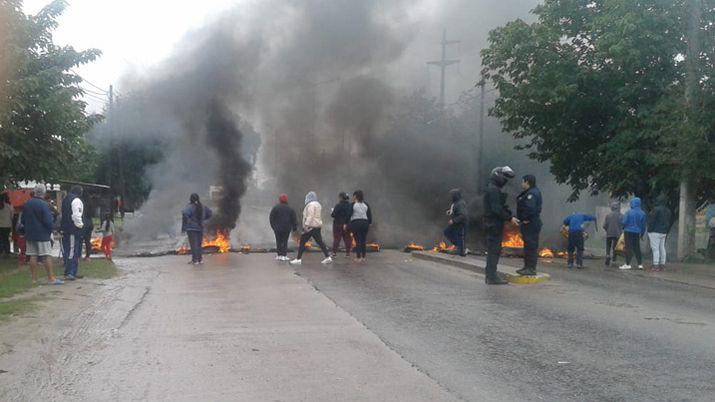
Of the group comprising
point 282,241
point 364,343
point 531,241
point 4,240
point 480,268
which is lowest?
point 364,343

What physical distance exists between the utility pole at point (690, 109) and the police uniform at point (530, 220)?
6.16 m

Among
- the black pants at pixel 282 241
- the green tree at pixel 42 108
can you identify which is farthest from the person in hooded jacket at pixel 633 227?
the green tree at pixel 42 108

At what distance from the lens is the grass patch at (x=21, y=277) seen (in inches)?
344

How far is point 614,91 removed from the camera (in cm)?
1825

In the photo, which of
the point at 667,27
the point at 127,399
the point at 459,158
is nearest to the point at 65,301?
the point at 127,399

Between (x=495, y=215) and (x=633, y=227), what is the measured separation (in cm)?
545

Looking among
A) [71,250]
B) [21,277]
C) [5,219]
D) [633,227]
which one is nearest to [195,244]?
[71,250]

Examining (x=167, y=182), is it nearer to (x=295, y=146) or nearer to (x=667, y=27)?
(x=295, y=146)

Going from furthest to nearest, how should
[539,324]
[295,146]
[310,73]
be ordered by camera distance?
1. [295,146]
2. [310,73]
3. [539,324]

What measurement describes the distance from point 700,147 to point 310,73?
13.4 m

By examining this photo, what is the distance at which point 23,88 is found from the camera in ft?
42.9

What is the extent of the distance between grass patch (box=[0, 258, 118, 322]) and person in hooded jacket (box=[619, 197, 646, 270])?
10.1 metres

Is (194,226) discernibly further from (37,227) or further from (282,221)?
(37,227)

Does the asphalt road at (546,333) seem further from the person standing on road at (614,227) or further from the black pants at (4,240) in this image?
the black pants at (4,240)
